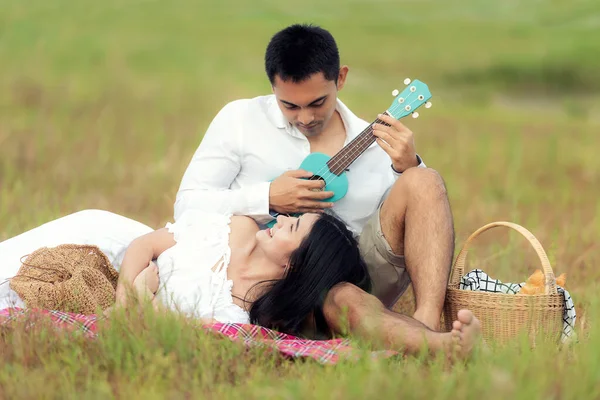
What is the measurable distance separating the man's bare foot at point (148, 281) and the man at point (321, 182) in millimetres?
497

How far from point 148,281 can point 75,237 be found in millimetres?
602

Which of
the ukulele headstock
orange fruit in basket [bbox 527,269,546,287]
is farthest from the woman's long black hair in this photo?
orange fruit in basket [bbox 527,269,546,287]

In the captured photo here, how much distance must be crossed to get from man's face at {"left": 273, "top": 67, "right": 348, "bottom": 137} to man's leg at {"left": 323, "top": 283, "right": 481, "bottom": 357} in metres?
0.83

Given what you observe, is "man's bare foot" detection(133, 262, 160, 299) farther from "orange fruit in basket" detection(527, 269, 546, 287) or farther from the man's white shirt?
"orange fruit in basket" detection(527, 269, 546, 287)

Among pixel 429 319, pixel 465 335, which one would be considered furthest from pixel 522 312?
pixel 465 335

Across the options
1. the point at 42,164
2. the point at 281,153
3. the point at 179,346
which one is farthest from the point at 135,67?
the point at 179,346

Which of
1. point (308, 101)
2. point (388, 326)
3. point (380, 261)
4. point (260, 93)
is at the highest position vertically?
point (260, 93)

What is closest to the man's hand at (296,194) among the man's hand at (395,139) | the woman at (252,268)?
the woman at (252,268)

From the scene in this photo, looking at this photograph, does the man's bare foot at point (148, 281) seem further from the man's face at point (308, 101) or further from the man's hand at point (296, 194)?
the man's face at point (308, 101)

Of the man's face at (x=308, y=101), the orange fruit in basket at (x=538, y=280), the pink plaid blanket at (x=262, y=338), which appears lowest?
the pink plaid blanket at (x=262, y=338)

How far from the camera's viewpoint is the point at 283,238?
4414 millimetres

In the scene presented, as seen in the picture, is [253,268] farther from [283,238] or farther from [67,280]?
[67,280]

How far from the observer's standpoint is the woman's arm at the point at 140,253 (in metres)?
4.36

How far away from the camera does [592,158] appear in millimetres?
10000
